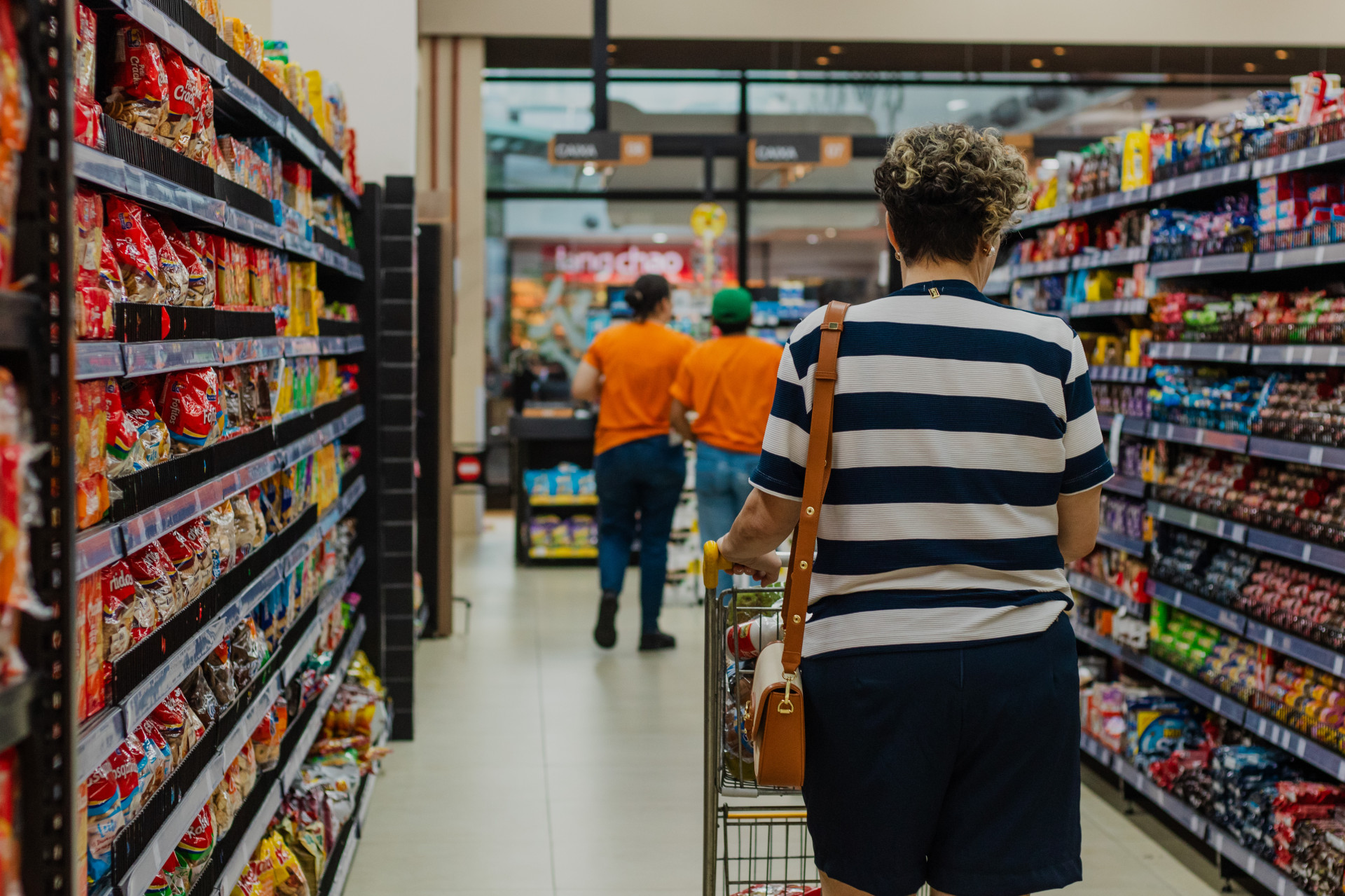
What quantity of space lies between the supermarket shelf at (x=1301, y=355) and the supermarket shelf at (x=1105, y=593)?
3.49ft

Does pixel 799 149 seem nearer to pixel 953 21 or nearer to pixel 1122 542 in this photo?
pixel 953 21

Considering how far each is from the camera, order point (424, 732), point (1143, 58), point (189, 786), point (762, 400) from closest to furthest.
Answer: point (189, 786), point (424, 732), point (762, 400), point (1143, 58)

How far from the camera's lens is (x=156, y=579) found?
195cm

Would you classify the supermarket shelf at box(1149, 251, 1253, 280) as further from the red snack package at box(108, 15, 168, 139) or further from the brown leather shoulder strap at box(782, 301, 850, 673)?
the red snack package at box(108, 15, 168, 139)

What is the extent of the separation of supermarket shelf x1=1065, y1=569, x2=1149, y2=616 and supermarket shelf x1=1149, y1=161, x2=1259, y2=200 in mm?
1386

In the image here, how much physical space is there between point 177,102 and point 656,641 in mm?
4655

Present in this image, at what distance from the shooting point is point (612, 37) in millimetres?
10688

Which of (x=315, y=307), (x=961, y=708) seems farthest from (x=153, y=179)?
(x=315, y=307)

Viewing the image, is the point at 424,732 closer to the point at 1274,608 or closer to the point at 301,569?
the point at 301,569

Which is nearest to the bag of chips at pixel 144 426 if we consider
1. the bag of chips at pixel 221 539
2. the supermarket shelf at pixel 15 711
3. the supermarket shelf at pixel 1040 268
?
the bag of chips at pixel 221 539

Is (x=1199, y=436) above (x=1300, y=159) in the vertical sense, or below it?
below

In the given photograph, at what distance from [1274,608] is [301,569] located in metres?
2.66

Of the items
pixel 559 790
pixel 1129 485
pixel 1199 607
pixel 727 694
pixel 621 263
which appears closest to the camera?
pixel 727 694

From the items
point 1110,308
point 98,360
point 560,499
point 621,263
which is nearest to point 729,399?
point 1110,308
